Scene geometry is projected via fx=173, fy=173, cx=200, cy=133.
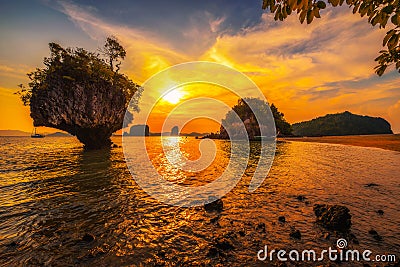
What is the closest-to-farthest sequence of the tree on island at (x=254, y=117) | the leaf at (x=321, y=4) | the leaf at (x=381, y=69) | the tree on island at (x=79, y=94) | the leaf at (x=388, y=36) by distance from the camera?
the leaf at (x=321, y=4) < the leaf at (x=388, y=36) < the leaf at (x=381, y=69) < the tree on island at (x=79, y=94) < the tree on island at (x=254, y=117)

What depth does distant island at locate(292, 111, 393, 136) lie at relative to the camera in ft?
Result: 461

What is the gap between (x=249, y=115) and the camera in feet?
409

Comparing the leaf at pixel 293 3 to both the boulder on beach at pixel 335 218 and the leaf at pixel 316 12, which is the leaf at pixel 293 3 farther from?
the boulder on beach at pixel 335 218

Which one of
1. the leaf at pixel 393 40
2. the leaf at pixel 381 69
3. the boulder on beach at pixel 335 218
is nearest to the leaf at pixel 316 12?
the leaf at pixel 393 40

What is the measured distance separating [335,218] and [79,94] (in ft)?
145

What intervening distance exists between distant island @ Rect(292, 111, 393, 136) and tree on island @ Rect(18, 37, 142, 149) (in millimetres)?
143279

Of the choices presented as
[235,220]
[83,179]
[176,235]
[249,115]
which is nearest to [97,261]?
[176,235]

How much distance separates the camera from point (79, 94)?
36344 mm

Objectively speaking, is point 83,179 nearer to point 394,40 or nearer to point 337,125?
point 394,40

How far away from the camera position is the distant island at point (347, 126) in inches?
5536

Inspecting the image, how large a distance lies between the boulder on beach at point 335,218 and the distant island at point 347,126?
15516 centimetres

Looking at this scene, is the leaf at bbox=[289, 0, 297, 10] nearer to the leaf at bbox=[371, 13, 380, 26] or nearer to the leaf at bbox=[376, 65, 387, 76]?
the leaf at bbox=[371, 13, 380, 26]

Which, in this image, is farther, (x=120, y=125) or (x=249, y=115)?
(x=249, y=115)

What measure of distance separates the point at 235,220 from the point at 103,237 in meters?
5.82
